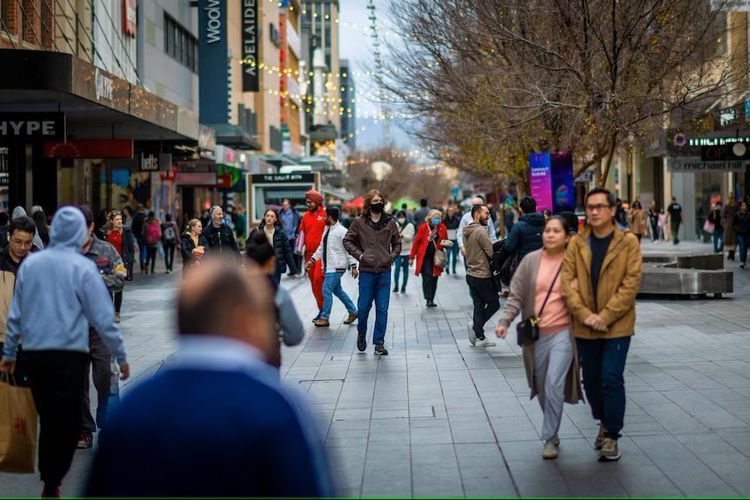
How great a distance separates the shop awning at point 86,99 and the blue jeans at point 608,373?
13.3 metres

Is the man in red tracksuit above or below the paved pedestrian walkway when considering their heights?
above

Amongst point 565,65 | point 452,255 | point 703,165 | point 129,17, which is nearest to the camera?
point 565,65

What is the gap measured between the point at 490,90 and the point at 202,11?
74.1 feet

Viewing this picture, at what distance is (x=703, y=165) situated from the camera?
3312cm

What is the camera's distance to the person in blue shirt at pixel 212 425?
9.86 feet

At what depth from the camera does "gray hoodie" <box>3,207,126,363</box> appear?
6465 millimetres

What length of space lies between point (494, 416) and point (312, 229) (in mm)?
9231

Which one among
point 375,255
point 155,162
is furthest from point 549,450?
point 155,162

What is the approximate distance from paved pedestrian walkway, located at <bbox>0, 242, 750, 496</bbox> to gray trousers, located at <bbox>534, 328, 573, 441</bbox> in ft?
0.86

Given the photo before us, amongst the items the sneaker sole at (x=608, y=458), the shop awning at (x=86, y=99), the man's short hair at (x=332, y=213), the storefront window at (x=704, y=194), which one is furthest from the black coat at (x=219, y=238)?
the storefront window at (x=704, y=194)

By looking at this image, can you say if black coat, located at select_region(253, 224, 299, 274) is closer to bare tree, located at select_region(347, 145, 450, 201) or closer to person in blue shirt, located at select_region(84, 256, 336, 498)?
person in blue shirt, located at select_region(84, 256, 336, 498)

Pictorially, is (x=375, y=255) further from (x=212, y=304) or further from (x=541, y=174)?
(x=541, y=174)

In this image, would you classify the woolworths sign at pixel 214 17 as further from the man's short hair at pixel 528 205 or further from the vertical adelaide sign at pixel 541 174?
the man's short hair at pixel 528 205

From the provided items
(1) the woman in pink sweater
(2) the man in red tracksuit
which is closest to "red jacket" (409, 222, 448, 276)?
(2) the man in red tracksuit
